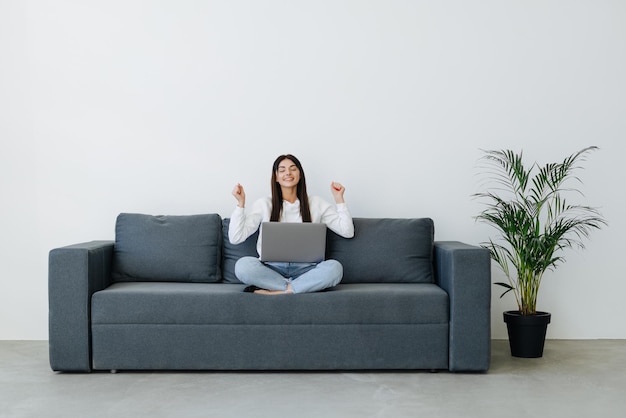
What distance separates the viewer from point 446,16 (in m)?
4.92

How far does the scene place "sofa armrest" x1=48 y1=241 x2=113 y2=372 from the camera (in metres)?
3.86

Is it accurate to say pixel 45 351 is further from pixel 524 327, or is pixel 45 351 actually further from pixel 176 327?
pixel 524 327

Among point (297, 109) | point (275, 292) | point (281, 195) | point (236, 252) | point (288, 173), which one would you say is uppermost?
point (297, 109)

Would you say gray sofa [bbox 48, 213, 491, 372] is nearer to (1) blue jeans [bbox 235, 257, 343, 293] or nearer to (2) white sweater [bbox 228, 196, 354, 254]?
(1) blue jeans [bbox 235, 257, 343, 293]

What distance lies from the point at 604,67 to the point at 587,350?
6.29ft

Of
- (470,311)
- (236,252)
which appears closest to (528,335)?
(470,311)

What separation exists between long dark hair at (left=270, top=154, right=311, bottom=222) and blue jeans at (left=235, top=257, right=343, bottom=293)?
394mm

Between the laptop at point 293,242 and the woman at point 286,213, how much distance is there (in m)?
0.07

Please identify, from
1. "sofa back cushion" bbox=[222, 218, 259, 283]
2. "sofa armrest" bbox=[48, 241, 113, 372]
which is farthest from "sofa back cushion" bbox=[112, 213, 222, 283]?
"sofa armrest" bbox=[48, 241, 113, 372]

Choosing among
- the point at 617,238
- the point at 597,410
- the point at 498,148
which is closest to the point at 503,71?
the point at 498,148

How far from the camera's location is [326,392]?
3.48 meters

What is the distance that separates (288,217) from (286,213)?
3cm

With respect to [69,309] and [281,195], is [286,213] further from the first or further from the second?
[69,309]

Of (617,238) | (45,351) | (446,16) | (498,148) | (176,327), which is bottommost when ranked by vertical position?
(45,351)
